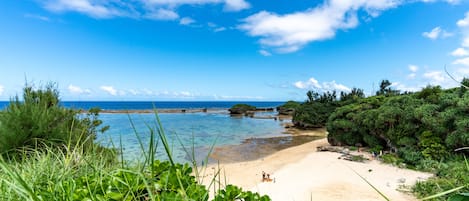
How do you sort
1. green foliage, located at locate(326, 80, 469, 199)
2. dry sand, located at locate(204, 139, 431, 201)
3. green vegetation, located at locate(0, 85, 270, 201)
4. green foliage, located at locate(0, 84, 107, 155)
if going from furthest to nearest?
green foliage, located at locate(326, 80, 469, 199)
dry sand, located at locate(204, 139, 431, 201)
green foliage, located at locate(0, 84, 107, 155)
green vegetation, located at locate(0, 85, 270, 201)

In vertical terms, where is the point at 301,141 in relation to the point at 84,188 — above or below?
below

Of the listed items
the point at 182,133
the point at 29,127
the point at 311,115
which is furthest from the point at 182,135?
the point at 29,127

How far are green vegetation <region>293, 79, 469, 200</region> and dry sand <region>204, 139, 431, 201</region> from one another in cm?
78

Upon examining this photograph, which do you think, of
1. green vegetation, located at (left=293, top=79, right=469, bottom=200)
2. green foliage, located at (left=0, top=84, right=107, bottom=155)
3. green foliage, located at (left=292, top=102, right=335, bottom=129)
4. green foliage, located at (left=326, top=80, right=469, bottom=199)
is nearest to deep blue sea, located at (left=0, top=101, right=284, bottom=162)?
green foliage, located at (left=0, top=84, right=107, bottom=155)

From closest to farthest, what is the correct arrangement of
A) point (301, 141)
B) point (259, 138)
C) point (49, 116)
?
point (49, 116) < point (301, 141) < point (259, 138)

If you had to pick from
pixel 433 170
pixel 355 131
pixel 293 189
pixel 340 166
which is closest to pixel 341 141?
pixel 355 131

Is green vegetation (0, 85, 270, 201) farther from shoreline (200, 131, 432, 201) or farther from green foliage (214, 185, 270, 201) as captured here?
shoreline (200, 131, 432, 201)

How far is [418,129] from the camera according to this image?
423 inches

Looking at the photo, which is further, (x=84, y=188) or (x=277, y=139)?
(x=277, y=139)

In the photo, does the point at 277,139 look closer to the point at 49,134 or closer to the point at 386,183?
the point at 386,183

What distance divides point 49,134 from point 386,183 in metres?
8.88

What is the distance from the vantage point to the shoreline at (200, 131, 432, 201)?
23.6ft

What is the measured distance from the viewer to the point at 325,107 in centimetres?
2980

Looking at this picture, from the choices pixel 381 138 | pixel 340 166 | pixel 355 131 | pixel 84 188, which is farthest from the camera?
pixel 355 131
